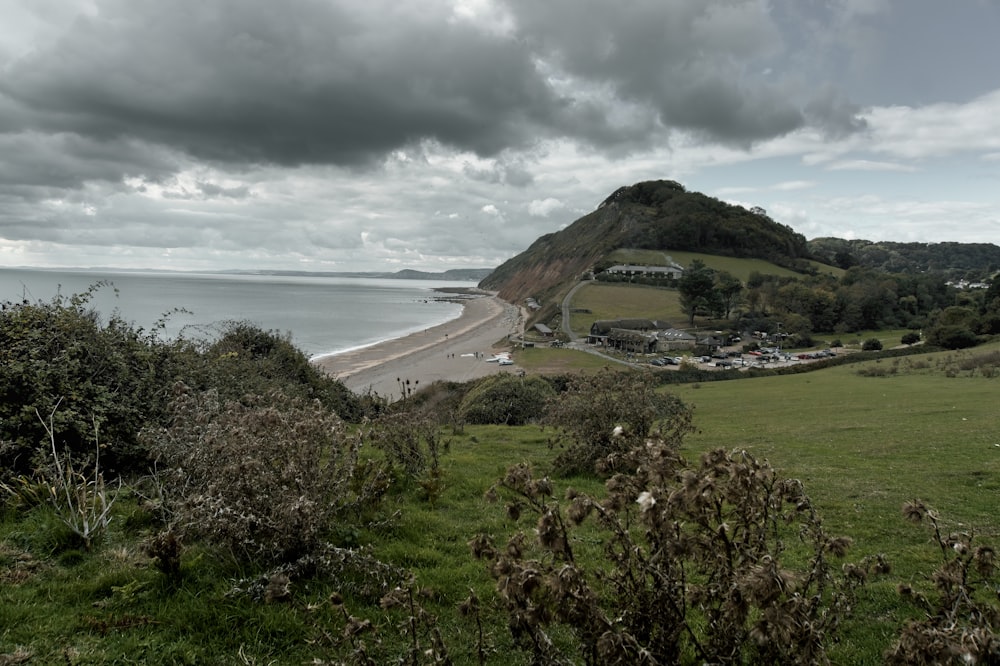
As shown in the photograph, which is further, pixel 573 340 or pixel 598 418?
pixel 573 340

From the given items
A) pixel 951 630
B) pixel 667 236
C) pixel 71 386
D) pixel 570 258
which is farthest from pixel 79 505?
pixel 570 258

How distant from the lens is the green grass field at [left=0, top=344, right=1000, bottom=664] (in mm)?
3869

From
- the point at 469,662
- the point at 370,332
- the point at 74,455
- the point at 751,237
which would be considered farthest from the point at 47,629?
the point at 751,237

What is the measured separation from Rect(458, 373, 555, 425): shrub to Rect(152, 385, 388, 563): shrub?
16.9 m

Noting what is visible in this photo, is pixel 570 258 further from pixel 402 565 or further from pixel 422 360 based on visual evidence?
pixel 402 565

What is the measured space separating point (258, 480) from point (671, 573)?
3.50 meters

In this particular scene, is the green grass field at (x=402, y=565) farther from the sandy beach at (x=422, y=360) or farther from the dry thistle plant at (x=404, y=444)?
the sandy beach at (x=422, y=360)

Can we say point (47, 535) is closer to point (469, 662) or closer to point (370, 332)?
point (469, 662)

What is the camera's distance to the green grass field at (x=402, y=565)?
3869 mm

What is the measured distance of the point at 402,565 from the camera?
18.0 ft

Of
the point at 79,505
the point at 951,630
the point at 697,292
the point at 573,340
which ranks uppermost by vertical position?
the point at 697,292

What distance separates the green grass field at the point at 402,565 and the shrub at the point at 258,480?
1.16 feet

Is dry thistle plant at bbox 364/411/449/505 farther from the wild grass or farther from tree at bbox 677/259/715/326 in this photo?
tree at bbox 677/259/715/326

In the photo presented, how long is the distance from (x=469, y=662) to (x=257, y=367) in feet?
48.9
